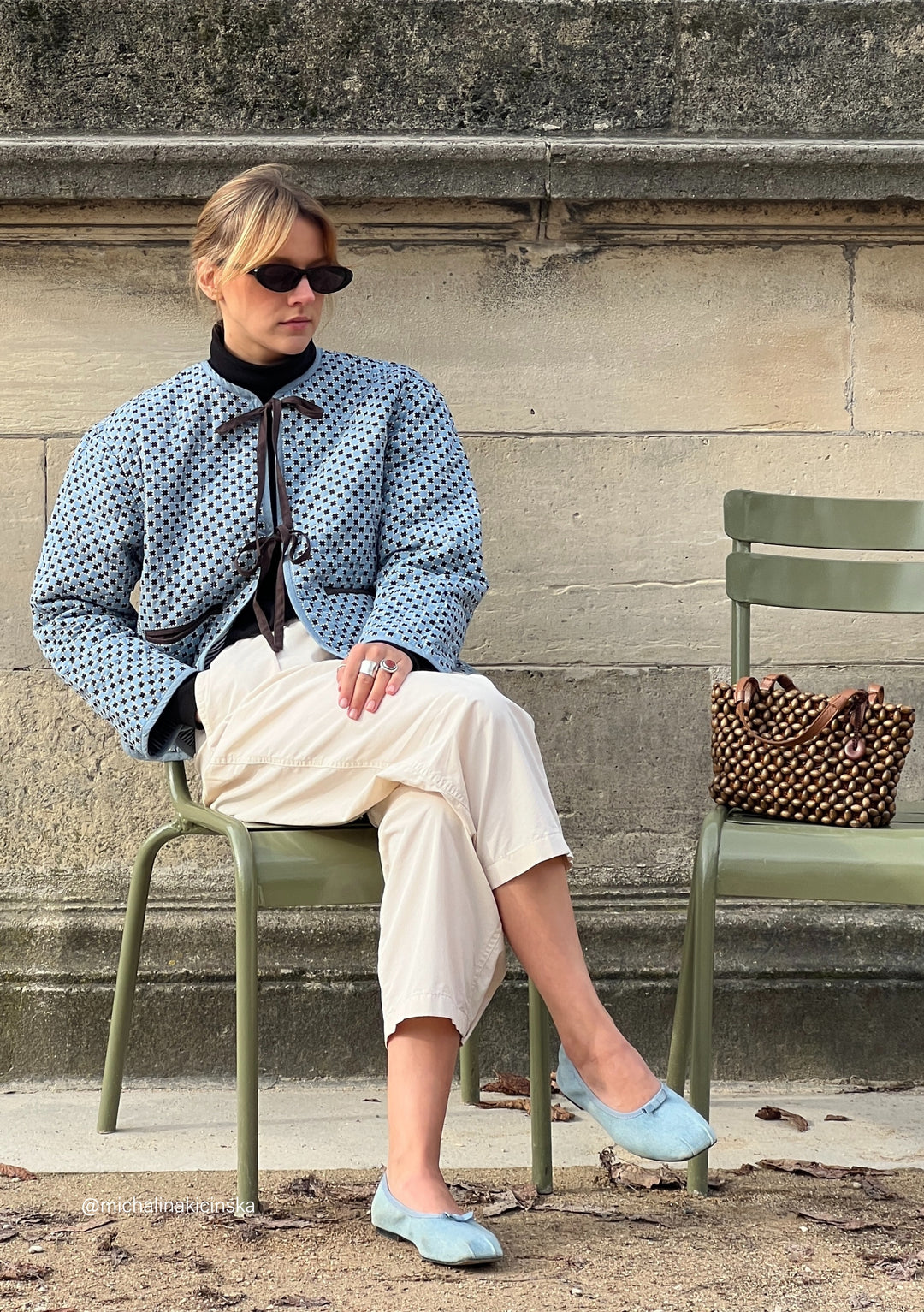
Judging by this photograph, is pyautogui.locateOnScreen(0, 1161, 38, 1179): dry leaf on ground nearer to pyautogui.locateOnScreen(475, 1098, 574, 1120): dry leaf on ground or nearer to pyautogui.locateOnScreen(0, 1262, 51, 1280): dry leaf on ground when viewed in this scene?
pyautogui.locateOnScreen(0, 1262, 51, 1280): dry leaf on ground

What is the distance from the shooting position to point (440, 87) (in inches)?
139

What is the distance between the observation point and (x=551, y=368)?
11.9ft

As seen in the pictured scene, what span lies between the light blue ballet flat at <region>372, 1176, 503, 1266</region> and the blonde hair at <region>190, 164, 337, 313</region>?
1704mm

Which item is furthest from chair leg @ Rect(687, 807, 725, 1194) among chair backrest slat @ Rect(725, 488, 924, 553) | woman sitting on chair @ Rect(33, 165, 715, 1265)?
chair backrest slat @ Rect(725, 488, 924, 553)

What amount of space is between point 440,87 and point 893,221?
3.63ft

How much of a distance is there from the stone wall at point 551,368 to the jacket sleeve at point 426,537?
1.72 ft

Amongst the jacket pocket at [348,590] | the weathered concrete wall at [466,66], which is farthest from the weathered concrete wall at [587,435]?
the jacket pocket at [348,590]

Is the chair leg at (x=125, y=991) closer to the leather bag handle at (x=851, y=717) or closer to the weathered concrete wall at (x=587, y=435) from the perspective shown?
the weathered concrete wall at (x=587, y=435)

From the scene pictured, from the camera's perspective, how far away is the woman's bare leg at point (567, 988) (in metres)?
2.52

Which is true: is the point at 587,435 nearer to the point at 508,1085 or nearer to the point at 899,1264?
the point at 508,1085

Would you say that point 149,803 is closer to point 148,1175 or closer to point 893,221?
point 148,1175

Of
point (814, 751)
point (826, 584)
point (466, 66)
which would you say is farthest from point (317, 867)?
point (466, 66)

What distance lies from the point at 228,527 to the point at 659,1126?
137 centimetres

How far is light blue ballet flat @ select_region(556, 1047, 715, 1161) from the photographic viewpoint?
2.46 m
